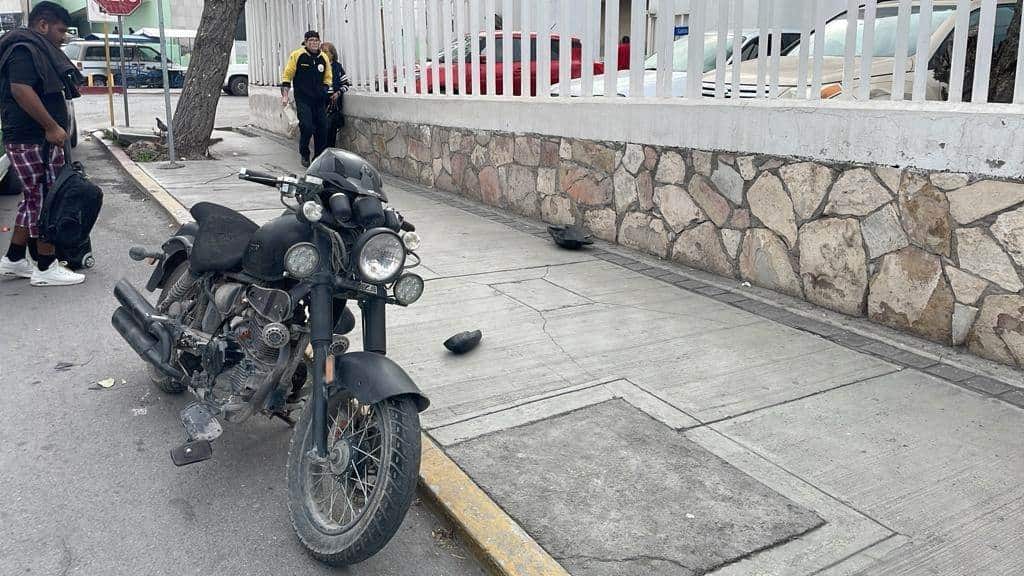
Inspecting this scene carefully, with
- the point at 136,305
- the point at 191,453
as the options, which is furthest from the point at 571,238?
the point at 191,453

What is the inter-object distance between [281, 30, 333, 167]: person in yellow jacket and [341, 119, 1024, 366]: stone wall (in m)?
4.36

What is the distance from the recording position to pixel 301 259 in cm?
287

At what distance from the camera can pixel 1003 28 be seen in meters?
6.09

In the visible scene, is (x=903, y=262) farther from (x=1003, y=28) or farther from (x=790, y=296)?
(x=1003, y=28)

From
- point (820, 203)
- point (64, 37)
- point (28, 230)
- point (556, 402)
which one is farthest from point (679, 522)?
point (64, 37)

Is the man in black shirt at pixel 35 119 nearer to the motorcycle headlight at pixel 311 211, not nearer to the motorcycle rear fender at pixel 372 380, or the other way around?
the motorcycle headlight at pixel 311 211

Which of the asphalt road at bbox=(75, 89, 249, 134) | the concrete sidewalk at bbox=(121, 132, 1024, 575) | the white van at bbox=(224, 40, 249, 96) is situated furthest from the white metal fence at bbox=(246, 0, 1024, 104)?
the white van at bbox=(224, 40, 249, 96)

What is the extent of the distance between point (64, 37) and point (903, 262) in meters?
6.08

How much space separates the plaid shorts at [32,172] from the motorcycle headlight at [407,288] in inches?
174

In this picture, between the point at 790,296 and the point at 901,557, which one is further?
the point at 790,296

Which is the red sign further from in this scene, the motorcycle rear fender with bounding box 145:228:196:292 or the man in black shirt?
the motorcycle rear fender with bounding box 145:228:196:292

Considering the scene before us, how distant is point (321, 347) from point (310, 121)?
9.77m

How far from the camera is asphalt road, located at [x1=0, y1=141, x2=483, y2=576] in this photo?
3002 millimetres

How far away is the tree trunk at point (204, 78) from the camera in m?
12.6
